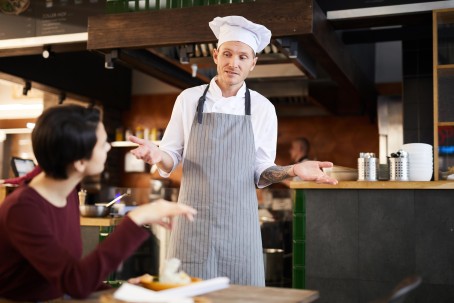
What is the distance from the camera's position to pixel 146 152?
2.17 meters

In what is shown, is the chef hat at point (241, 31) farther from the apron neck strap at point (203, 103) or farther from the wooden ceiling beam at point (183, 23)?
the wooden ceiling beam at point (183, 23)

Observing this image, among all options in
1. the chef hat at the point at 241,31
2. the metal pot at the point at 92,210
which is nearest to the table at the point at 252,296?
the chef hat at the point at 241,31

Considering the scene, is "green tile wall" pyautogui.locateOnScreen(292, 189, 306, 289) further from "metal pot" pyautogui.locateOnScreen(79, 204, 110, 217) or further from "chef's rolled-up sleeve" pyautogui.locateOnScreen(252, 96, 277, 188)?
"chef's rolled-up sleeve" pyautogui.locateOnScreen(252, 96, 277, 188)

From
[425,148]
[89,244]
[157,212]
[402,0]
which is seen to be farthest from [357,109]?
[157,212]

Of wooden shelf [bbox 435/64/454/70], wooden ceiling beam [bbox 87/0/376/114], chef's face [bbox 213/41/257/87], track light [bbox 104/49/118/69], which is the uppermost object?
wooden ceiling beam [bbox 87/0/376/114]

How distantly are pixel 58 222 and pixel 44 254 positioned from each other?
0.16 m

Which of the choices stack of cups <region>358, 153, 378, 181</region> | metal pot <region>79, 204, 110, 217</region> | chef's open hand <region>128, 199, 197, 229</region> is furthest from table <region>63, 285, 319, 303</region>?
metal pot <region>79, 204, 110, 217</region>

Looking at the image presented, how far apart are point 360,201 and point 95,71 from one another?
5.00 m

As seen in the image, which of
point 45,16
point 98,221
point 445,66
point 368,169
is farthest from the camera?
point 45,16

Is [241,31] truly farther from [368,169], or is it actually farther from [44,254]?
[368,169]

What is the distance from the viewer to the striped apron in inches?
88.0

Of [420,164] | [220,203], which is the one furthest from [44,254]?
[420,164]

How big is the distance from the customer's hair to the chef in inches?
25.3

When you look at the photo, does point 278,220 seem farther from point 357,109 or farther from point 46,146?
point 46,146
